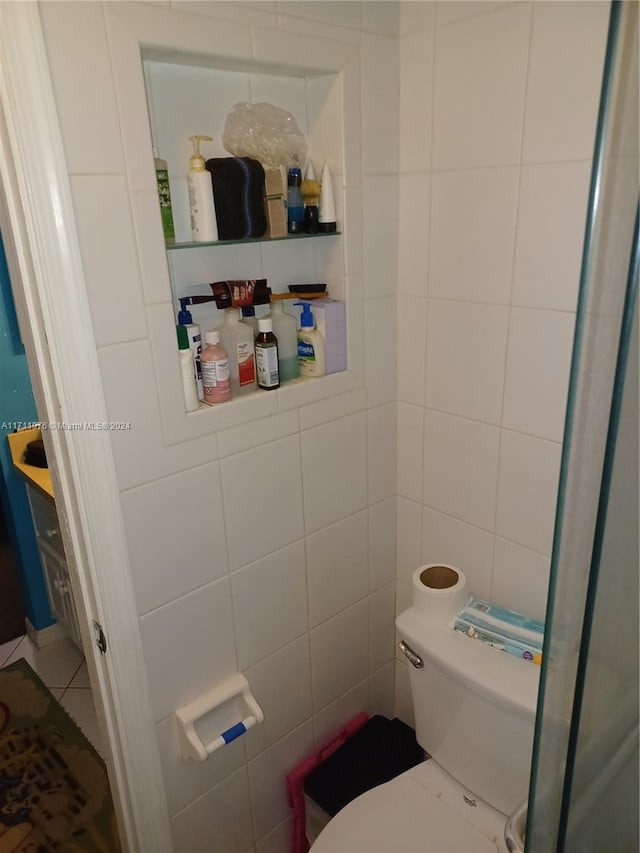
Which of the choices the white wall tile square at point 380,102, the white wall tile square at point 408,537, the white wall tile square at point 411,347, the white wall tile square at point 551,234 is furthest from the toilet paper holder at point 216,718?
the white wall tile square at point 380,102

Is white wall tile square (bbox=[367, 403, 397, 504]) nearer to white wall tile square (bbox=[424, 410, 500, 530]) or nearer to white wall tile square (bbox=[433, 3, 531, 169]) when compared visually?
white wall tile square (bbox=[424, 410, 500, 530])

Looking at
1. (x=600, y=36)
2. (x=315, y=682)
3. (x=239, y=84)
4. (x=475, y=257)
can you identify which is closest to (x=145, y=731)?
(x=315, y=682)

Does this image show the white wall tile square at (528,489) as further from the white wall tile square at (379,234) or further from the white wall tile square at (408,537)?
the white wall tile square at (379,234)

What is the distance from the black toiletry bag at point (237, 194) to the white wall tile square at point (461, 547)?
0.84m

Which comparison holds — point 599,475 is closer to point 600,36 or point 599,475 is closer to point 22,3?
point 600,36

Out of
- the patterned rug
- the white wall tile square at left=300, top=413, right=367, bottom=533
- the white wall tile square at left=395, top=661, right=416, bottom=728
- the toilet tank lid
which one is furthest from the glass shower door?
the patterned rug

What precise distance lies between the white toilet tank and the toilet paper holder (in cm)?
38

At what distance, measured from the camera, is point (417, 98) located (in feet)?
4.27

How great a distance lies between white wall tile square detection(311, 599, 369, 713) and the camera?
160cm

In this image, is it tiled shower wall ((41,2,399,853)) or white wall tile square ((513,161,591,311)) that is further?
white wall tile square ((513,161,591,311))

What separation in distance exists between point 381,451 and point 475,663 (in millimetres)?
544

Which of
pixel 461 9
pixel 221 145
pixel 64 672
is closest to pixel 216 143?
pixel 221 145

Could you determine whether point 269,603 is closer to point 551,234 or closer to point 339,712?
point 339,712

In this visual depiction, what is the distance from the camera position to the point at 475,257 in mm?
1285
